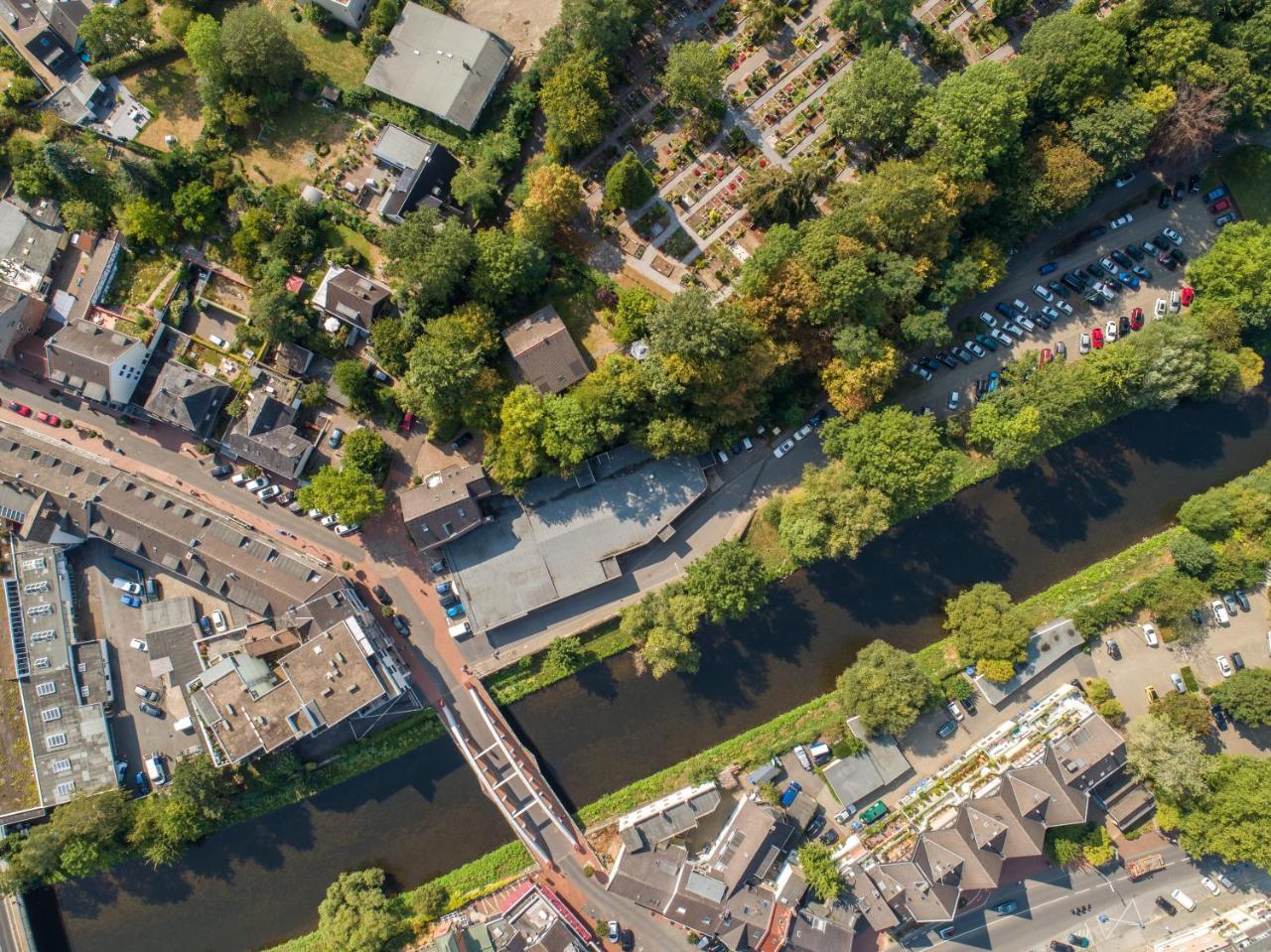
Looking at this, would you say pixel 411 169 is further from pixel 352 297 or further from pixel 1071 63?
pixel 1071 63

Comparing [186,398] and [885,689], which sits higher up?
[186,398]

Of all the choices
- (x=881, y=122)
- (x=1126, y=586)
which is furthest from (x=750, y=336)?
(x=1126, y=586)

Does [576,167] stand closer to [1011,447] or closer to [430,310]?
[430,310]

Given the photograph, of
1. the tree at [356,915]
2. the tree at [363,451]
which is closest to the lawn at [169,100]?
the tree at [363,451]

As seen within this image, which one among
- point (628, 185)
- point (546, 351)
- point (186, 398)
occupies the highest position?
point (628, 185)

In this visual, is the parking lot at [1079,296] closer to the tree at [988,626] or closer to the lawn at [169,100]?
the tree at [988,626]

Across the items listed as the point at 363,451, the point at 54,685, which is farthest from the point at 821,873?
the point at 54,685
